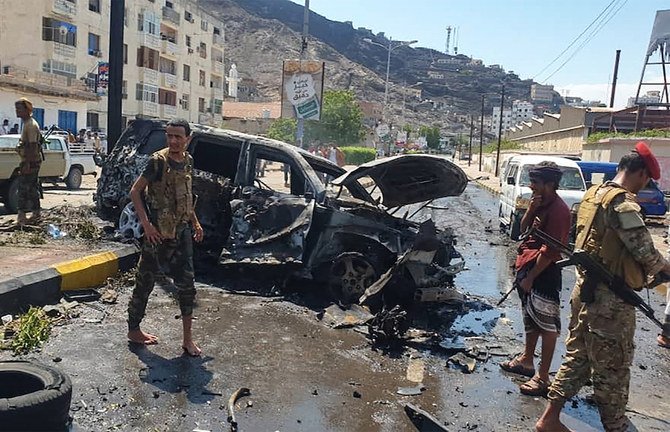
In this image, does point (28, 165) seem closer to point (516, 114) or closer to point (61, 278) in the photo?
point (61, 278)

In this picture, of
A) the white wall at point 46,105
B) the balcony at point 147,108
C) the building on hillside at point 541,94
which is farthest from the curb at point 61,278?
the building on hillside at point 541,94

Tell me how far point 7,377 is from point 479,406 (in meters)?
3.39

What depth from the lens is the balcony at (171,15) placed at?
2140 inches

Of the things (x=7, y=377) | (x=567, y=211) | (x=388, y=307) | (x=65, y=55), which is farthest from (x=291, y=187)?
(x=65, y=55)

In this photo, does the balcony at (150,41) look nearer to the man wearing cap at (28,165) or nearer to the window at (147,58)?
the window at (147,58)

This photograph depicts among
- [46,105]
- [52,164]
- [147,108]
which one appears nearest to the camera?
[52,164]

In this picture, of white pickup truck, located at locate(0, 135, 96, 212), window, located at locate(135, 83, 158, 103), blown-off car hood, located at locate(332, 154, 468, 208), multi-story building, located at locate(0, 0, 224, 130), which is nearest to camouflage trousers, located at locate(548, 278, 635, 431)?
blown-off car hood, located at locate(332, 154, 468, 208)

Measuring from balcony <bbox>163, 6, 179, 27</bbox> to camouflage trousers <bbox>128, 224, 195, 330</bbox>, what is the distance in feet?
181

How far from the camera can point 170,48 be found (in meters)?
54.8

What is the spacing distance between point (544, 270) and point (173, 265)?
3.15 metres

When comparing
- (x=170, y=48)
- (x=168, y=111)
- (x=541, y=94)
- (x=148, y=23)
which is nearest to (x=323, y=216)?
(x=148, y=23)

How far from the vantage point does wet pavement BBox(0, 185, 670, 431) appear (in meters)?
3.99

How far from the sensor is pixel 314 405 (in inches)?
168

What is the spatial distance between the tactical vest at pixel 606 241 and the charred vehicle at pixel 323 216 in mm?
2722
